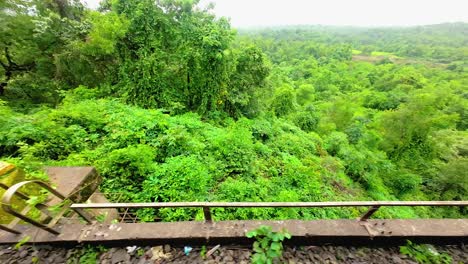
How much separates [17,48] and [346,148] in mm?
Answer: 17573

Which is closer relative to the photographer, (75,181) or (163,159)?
(75,181)

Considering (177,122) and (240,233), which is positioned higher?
(177,122)

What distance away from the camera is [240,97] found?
429 inches

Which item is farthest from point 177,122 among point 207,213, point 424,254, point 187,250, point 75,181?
point 424,254

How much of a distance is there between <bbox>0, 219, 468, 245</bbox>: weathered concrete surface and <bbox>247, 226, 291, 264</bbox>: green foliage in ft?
0.73

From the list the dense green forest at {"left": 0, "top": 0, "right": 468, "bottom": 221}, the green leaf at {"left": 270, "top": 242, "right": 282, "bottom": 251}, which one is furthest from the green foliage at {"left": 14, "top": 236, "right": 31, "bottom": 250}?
the green leaf at {"left": 270, "top": 242, "right": 282, "bottom": 251}

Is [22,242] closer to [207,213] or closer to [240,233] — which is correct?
[207,213]

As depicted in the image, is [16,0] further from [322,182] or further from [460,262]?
[460,262]

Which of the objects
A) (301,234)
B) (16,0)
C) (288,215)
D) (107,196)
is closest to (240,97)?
(288,215)

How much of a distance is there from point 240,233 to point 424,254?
7.43 ft

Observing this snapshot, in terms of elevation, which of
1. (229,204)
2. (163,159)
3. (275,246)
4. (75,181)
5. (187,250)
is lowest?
(163,159)

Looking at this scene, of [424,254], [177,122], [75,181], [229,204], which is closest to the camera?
[229,204]

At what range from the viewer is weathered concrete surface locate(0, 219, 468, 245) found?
2473 mm

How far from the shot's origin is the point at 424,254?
2.54 metres
